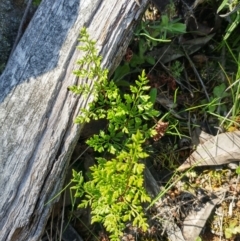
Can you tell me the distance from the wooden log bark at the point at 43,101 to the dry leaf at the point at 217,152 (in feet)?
3.03

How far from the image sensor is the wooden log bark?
2.65 m

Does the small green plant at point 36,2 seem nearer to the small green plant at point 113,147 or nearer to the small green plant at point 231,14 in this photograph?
the small green plant at point 113,147

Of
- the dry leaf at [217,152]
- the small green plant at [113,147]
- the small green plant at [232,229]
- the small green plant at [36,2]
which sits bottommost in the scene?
the small green plant at [232,229]

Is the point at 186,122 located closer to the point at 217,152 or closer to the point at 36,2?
the point at 217,152

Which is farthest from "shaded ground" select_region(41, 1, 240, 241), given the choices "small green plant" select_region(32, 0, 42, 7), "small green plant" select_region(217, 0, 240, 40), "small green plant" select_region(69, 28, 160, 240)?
"small green plant" select_region(32, 0, 42, 7)

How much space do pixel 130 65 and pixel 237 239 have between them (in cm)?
142

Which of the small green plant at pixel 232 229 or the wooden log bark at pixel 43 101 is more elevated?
the wooden log bark at pixel 43 101

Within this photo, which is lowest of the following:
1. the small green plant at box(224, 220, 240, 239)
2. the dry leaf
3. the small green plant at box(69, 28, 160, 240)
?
the small green plant at box(224, 220, 240, 239)

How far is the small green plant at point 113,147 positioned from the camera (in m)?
2.71

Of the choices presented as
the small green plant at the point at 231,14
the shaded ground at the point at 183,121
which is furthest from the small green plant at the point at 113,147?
the small green plant at the point at 231,14

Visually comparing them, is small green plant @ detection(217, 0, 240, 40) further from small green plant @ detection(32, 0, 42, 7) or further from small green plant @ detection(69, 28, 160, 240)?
small green plant @ detection(32, 0, 42, 7)

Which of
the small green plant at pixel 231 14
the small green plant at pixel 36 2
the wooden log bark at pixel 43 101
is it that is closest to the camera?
the wooden log bark at pixel 43 101

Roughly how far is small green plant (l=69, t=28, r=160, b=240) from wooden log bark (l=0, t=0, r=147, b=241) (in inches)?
3.6

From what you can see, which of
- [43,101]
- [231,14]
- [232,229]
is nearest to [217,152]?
[232,229]
